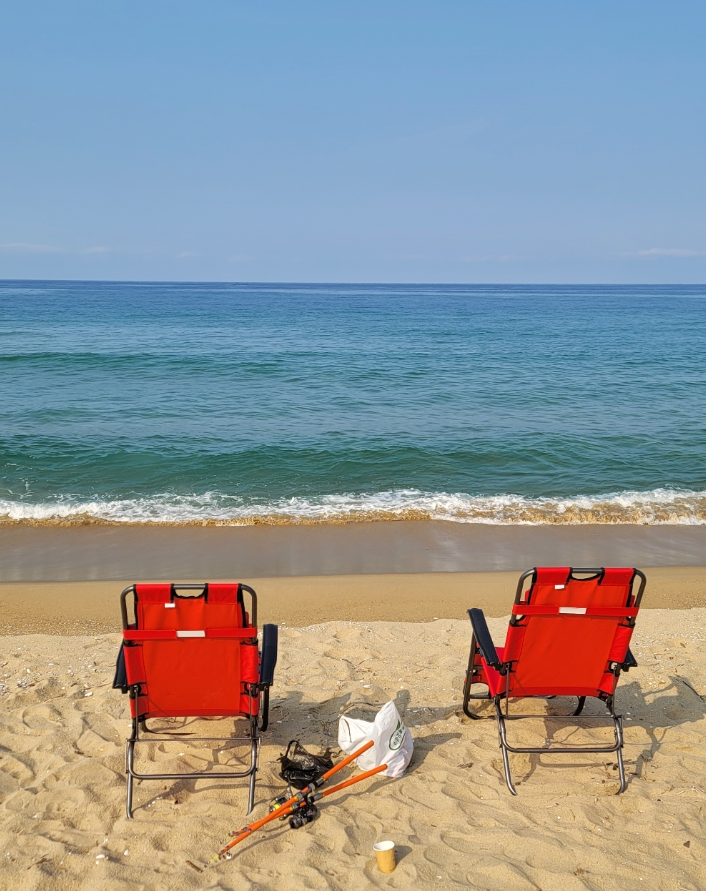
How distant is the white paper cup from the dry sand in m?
0.04

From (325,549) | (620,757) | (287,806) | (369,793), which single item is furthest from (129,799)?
(325,549)

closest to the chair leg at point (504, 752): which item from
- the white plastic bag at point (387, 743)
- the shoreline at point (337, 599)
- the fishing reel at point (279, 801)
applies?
the white plastic bag at point (387, 743)

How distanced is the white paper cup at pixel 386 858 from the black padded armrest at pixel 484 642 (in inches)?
46.6

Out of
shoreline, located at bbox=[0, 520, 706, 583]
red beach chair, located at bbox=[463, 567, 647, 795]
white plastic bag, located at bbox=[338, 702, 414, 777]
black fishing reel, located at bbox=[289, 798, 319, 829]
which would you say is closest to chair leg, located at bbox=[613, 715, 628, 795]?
red beach chair, located at bbox=[463, 567, 647, 795]

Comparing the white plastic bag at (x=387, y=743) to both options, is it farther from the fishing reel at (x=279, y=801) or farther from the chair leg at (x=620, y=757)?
the chair leg at (x=620, y=757)

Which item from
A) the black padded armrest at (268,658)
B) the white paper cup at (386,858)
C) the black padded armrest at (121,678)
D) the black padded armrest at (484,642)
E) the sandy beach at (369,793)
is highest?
the black padded armrest at (484,642)

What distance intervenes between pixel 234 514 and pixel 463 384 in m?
13.3

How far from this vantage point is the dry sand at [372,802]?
3215 millimetres

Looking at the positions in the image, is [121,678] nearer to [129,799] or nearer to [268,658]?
[129,799]

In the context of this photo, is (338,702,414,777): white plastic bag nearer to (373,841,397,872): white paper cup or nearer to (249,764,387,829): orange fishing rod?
(249,764,387,829): orange fishing rod

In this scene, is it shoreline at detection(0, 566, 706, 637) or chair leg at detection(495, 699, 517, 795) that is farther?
shoreline at detection(0, 566, 706, 637)

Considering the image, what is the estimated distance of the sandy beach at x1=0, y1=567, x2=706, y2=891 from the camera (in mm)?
3229

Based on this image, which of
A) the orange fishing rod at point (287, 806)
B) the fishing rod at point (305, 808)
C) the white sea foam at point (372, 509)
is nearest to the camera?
the orange fishing rod at point (287, 806)

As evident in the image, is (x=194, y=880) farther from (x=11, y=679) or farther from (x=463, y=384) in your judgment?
(x=463, y=384)
